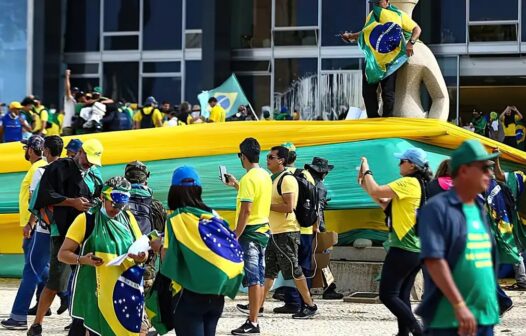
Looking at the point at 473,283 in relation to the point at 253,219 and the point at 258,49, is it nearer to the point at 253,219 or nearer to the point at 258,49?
the point at 253,219

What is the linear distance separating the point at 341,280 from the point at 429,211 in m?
8.21

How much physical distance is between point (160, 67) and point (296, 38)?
157 inches

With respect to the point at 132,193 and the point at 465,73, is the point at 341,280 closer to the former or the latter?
the point at 132,193

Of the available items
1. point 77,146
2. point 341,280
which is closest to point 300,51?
point 341,280

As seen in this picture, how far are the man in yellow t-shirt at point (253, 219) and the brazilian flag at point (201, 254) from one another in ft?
10.1

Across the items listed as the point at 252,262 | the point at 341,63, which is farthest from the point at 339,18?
the point at 252,262

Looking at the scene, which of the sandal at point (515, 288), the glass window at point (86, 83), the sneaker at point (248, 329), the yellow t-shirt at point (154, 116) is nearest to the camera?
the sneaker at point (248, 329)

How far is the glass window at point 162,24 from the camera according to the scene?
30.8 meters

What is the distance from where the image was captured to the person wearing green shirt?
8625 millimetres

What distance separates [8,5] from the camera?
31.6 meters

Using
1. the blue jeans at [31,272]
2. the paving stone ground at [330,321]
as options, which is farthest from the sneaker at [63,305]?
the blue jeans at [31,272]

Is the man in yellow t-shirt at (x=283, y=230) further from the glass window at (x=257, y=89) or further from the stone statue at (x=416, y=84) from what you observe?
the glass window at (x=257, y=89)

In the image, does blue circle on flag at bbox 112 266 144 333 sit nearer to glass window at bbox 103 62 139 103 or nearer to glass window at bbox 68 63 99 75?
glass window at bbox 103 62 139 103

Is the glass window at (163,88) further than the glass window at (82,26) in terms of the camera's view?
No
